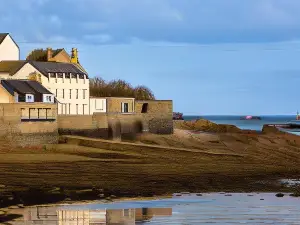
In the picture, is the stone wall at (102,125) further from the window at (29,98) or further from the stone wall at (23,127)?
the window at (29,98)

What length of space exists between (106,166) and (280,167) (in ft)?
29.3

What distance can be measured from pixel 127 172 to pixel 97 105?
36.6 metres

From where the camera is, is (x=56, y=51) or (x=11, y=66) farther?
(x=56, y=51)

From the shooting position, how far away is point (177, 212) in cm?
2506

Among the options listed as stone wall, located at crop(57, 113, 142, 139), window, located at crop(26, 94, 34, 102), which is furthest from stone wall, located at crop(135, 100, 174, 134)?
window, located at crop(26, 94, 34, 102)

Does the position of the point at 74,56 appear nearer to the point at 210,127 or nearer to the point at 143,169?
the point at 210,127

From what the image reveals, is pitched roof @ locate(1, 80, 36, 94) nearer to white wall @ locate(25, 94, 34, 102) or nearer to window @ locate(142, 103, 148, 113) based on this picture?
white wall @ locate(25, 94, 34, 102)

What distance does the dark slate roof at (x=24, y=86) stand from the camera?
62.6m

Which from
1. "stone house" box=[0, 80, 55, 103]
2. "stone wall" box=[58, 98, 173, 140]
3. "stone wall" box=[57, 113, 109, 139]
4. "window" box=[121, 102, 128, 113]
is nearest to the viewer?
"stone wall" box=[57, 113, 109, 139]

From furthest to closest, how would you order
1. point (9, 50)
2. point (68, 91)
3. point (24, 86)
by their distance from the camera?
point (9, 50) → point (68, 91) → point (24, 86)

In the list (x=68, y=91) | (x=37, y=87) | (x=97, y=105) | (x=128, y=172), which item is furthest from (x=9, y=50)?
(x=128, y=172)

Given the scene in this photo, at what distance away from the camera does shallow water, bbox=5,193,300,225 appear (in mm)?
23297

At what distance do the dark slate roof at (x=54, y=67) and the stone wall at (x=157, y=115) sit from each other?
6538mm

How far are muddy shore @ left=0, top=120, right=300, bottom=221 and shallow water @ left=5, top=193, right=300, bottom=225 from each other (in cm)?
192
